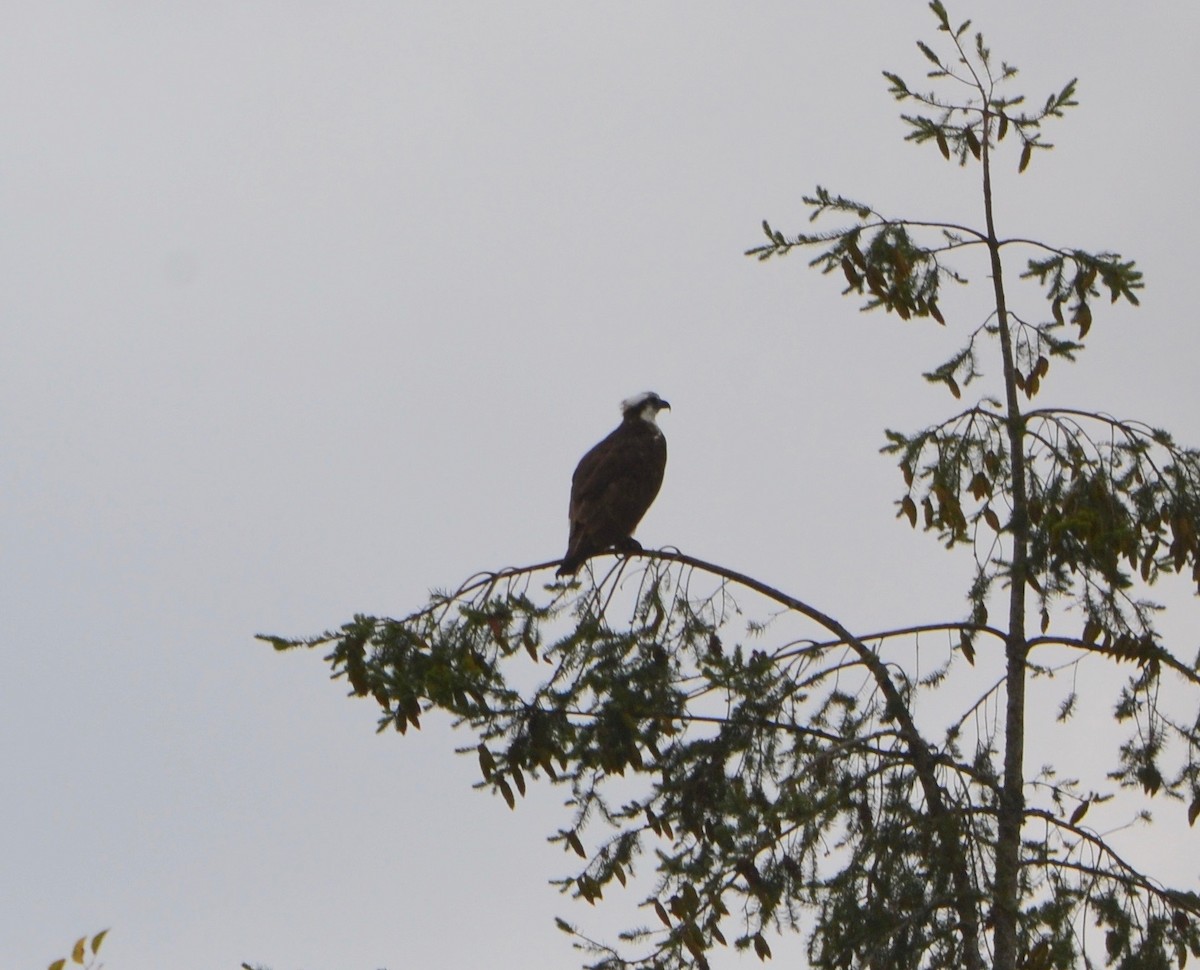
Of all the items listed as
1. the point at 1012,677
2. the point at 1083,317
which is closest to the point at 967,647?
the point at 1012,677

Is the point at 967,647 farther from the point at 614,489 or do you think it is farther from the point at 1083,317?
the point at 614,489

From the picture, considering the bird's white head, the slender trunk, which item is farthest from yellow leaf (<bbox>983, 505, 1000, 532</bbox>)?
the bird's white head

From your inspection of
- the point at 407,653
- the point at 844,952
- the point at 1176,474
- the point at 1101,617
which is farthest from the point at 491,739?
the point at 1176,474

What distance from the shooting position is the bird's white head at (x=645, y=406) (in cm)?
1117

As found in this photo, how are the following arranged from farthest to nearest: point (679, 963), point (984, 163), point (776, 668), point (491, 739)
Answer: point (984, 163), point (776, 668), point (491, 739), point (679, 963)

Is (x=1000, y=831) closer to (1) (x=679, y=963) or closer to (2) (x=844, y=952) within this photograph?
(2) (x=844, y=952)

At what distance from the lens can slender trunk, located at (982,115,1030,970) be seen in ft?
21.9

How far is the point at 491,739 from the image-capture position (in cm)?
686

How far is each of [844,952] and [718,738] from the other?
1.05 meters

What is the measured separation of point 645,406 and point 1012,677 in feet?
13.8

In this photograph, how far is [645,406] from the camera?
11.2 m

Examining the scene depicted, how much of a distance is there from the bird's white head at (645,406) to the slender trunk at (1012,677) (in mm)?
3498

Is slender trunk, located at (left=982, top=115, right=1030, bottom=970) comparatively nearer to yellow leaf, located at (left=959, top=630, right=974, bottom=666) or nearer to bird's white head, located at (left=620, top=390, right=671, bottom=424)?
yellow leaf, located at (left=959, top=630, right=974, bottom=666)

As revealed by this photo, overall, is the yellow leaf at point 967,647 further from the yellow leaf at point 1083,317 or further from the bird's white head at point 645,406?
the bird's white head at point 645,406
